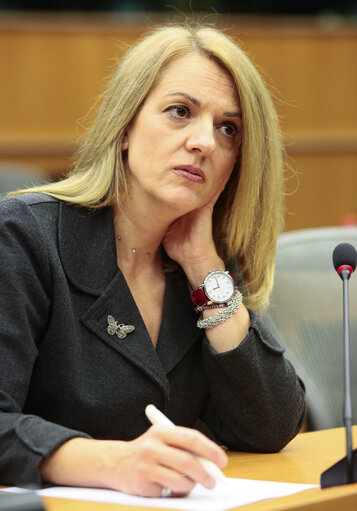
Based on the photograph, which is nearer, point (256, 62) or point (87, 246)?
point (87, 246)

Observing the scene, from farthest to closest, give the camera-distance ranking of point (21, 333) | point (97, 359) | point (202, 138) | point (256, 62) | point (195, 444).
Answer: point (256, 62) → point (202, 138) → point (97, 359) → point (21, 333) → point (195, 444)

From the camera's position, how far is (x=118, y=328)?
5.71 feet

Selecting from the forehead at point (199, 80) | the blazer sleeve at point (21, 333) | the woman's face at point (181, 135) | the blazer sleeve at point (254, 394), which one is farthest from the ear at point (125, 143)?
the blazer sleeve at point (254, 394)

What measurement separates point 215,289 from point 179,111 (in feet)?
1.30

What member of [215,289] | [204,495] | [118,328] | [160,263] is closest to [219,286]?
[215,289]

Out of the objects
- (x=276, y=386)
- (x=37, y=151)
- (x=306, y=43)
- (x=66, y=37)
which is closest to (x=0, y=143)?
(x=37, y=151)

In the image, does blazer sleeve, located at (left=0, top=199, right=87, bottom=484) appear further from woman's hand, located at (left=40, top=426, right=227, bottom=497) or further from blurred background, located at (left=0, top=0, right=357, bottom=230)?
blurred background, located at (left=0, top=0, right=357, bottom=230)

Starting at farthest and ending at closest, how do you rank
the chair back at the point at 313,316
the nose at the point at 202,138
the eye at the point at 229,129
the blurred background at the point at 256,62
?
the blurred background at the point at 256,62 → the chair back at the point at 313,316 → the eye at the point at 229,129 → the nose at the point at 202,138

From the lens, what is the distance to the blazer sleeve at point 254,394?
1824mm

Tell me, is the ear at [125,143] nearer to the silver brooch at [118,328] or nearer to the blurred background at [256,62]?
the silver brooch at [118,328]

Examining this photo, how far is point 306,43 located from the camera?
637cm

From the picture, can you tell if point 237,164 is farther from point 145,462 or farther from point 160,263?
point 145,462

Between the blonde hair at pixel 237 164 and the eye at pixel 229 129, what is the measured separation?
30 millimetres

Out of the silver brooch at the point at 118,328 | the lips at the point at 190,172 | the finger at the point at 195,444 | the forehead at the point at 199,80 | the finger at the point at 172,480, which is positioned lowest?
the finger at the point at 172,480
